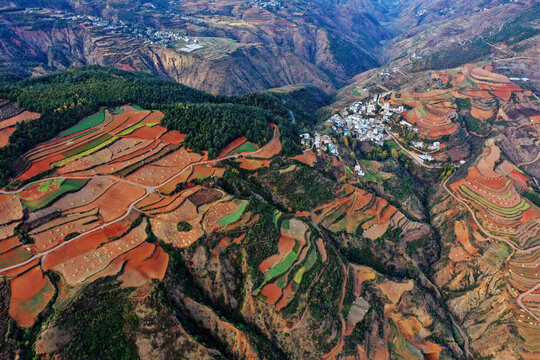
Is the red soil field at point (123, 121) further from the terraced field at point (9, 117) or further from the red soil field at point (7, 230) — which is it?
the red soil field at point (7, 230)

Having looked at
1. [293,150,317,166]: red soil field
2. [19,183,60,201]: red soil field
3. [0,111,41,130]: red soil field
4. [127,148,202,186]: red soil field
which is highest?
[0,111,41,130]: red soil field

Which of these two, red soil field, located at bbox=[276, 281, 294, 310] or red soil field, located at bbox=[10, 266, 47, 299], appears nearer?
Result: red soil field, located at bbox=[10, 266, 47, 299]

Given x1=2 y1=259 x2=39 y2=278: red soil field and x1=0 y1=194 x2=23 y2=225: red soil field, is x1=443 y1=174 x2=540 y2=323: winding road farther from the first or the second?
x1=0 y1=194 x2=23 y2=225: red soil field

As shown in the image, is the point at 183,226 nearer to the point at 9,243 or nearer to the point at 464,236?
the point at 9,243

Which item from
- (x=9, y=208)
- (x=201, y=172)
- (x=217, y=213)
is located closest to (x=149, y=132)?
(x=201, y=172)

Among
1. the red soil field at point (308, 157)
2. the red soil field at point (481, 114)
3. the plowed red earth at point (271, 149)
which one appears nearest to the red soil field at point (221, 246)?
the plowed red earth at point (271, 149)

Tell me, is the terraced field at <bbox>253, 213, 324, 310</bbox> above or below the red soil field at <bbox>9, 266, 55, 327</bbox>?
below

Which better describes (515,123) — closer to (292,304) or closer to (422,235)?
(422,235)

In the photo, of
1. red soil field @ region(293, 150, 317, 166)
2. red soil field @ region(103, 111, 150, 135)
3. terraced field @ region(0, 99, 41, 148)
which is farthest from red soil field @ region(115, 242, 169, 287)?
red soil field @ region(293, 150, 317, 166)
